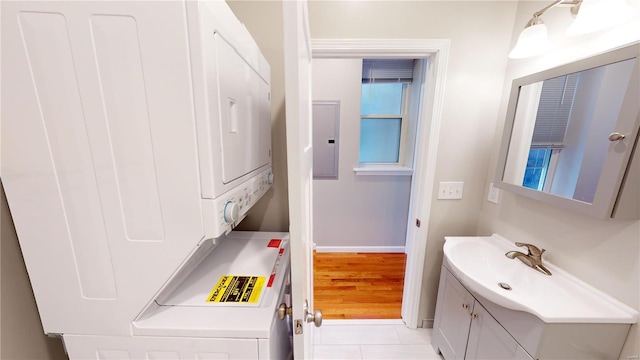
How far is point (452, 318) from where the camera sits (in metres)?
1.36

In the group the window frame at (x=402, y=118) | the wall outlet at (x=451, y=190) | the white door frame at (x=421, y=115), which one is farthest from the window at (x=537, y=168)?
the window frame at (x=402, y=118)

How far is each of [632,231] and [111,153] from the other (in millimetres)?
1736

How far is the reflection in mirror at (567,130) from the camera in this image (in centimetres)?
86

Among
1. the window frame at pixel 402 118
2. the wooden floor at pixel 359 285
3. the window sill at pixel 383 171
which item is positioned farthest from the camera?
the window frame at pixel 402 118

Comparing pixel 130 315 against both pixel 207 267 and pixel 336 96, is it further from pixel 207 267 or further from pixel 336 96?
pixel 336 96

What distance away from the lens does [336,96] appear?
254 cm

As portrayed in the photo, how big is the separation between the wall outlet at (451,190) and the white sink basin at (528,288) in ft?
0.96

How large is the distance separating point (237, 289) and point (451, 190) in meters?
1.46

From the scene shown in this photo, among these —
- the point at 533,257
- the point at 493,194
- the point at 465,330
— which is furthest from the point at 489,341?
the point at 493,194

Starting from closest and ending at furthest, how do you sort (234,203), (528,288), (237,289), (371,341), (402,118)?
(234,203)
(237,289)
(528,288)
(371,341)
(402,118)

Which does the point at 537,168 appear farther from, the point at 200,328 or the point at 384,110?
the point at 384,110

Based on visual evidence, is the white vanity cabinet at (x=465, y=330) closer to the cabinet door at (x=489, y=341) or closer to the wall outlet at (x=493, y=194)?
the cabinet door at (x=489, y=341)

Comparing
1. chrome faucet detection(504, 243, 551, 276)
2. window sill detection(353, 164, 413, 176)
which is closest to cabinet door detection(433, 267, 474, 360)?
chrome faucet detection(504, 243, 551, 276)

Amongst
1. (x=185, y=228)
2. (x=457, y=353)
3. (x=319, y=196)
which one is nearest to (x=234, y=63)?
(x=185, y=228)
